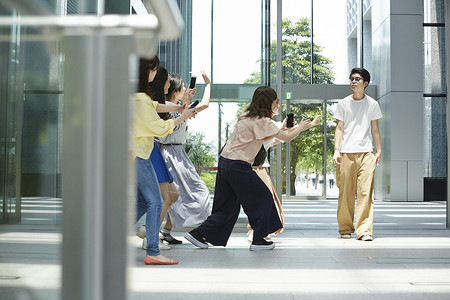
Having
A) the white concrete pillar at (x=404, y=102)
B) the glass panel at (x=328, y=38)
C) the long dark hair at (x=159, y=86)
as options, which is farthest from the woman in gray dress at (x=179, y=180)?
the glass panel at (x=328, y=38)

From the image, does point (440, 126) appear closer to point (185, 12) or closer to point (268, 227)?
point (185, 12)

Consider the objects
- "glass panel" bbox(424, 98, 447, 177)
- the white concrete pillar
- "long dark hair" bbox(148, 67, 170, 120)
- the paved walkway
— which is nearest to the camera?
the paved walkway

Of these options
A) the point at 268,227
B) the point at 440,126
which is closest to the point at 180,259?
the point at 268,227

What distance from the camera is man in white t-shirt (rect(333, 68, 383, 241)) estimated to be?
6.45 meters

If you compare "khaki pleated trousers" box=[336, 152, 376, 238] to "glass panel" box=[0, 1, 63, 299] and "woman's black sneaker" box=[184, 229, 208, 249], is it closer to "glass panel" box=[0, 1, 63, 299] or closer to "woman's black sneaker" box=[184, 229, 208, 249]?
"woman's black sneaker" box=[184, 229, 208, 249]

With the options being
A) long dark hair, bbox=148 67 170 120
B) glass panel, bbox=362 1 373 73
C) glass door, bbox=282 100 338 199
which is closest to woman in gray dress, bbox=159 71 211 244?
long dark hair, bbox=148 67 170 120

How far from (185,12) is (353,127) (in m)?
2.49

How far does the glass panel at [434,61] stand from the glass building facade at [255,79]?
0.03m

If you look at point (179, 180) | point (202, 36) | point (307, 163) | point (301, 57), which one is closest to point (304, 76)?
point (301, 57)

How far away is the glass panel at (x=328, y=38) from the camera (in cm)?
1900

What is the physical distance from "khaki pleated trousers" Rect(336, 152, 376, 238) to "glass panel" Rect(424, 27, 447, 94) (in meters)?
11.1

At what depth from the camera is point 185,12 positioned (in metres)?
7.16

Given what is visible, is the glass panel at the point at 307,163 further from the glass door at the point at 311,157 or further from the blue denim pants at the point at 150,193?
the blue denim pants at the point at 150,193

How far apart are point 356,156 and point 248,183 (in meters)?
1.88
